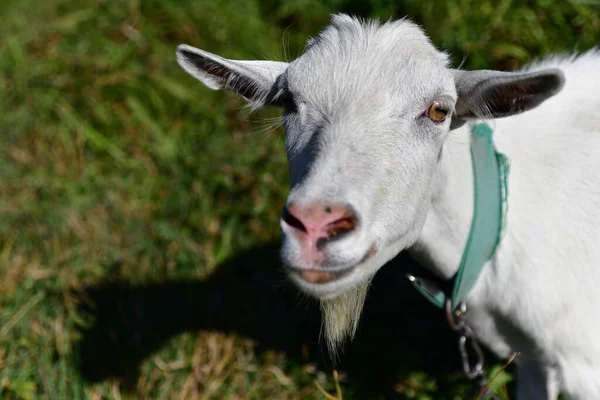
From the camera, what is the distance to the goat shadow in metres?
4.38

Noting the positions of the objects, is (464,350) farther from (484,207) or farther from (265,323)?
(265,323)

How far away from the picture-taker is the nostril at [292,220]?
252 centimetres

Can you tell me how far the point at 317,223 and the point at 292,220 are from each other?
10cm

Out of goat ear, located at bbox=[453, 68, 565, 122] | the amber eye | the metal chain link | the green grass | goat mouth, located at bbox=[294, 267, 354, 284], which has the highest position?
goat ear, located at bbox=[453, 68, 565, 122]

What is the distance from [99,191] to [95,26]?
1.59 metres

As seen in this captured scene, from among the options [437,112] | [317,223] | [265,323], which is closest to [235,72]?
[437,112]

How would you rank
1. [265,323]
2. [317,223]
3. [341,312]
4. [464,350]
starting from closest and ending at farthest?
[317,223]
[341,312]
[464,350]
[265,323]

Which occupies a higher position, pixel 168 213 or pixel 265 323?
pixel 265 323

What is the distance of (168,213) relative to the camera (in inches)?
209

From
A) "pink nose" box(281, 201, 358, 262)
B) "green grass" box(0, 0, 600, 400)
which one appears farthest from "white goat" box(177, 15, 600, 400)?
"green grass" box(0, 0, 600, 400)

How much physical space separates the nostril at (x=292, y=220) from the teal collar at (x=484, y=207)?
88 centimetres

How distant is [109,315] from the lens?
15.6ft

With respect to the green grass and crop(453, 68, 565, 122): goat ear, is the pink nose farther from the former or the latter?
the green grass

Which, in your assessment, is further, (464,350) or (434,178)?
(464,350)
